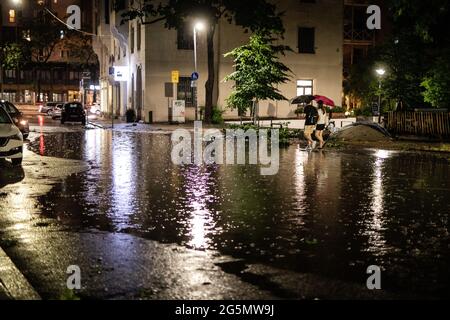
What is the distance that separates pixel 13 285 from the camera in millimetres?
6352

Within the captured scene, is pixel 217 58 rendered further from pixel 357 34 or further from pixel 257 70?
Result: pixel 357 34

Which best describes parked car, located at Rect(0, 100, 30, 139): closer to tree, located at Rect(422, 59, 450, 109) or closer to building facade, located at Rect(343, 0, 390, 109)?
tree, located at Rect(422, 59, 450, 109)

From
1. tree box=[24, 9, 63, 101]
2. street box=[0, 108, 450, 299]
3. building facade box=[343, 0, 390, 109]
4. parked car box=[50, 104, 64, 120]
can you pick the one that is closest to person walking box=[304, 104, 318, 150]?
street box=[0, 108, 450, 299]

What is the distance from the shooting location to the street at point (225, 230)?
669cm

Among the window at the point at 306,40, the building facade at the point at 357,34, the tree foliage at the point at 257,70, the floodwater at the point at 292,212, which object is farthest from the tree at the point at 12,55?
the floodwater at the point at 292,212

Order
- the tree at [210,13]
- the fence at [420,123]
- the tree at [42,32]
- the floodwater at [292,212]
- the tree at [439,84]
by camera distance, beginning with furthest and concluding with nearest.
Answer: the tree at [42,32] → the tree at [210,13] → the tree at [439,84] → the fence at [420,123] → the floodwater at [292,212]

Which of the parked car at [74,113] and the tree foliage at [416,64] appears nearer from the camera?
the tree foliage at [416,64]

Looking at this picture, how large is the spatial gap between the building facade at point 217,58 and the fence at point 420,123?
17.9 m

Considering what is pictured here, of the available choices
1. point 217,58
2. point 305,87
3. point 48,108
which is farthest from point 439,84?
point 48,108

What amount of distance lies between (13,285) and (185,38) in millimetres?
42825

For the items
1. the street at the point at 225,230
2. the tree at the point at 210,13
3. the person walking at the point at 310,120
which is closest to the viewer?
the street at the point at 225,230

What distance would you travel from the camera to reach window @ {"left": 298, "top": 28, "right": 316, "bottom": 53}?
5191cm

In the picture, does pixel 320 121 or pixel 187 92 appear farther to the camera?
pixel 187 92

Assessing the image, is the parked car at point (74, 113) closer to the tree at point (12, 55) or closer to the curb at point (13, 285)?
the curb at point (13, 285)
